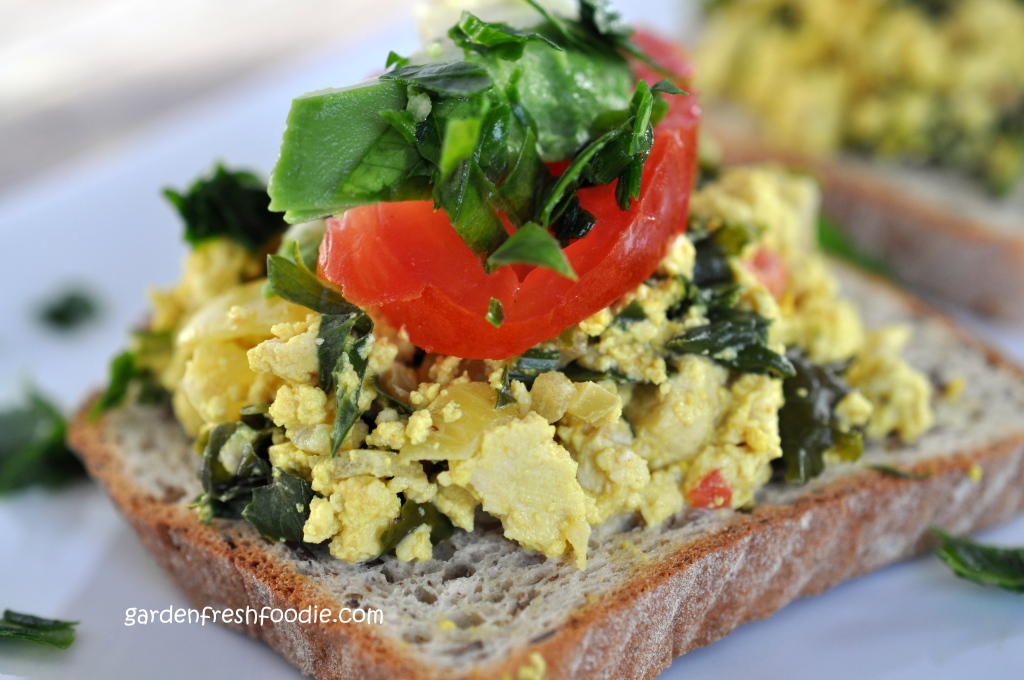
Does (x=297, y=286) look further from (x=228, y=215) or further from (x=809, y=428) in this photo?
(x=809, y=428)

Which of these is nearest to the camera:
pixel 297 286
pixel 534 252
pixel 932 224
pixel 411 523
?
pixel 534 252

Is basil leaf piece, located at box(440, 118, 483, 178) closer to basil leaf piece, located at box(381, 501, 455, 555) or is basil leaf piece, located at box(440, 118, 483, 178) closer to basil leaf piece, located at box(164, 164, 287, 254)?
basil leaf piece, located at box(381, 501, 455, 555)

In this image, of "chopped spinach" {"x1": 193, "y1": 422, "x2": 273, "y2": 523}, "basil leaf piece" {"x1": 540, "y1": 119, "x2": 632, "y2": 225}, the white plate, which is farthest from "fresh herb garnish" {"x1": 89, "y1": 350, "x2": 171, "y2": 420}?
"basil leaf piece" {"x1": 540, "y1": 119, "x2": 632, "y2": 225}

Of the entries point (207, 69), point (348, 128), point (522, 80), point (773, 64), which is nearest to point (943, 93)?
point (773, 64)

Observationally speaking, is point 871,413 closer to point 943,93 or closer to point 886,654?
point 886,654

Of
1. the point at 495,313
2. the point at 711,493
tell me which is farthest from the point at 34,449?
the point at 711,493

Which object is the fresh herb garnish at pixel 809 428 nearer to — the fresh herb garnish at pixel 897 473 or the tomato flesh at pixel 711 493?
the fresh herb garnish at pixel 897 473
